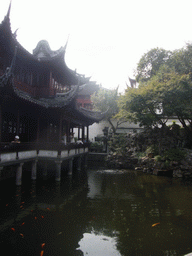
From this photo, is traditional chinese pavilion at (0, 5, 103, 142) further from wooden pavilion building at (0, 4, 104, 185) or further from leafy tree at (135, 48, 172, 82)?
leafy tree at (135, 48, 172, 82)

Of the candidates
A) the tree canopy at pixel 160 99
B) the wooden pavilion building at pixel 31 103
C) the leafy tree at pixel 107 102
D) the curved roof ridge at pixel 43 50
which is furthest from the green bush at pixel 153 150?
the curved roof ridge at pixel 43 50

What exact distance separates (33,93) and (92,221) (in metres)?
9.96

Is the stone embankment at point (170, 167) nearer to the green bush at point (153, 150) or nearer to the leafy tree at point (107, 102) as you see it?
the green bush at point (153, 150)

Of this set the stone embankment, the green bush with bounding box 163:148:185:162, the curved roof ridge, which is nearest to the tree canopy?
the green bush with bounding box 163:148:185:162

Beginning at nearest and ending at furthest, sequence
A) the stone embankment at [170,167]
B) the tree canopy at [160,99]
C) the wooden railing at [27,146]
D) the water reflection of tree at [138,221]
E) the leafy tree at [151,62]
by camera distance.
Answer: the water reflection of tree at [138,221], the wooden railing at [27,146], the stone embankment at [170,167], the tree canopy at [160,99], the leafy tree at [151,62]

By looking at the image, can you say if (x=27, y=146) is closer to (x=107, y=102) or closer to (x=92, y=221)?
(x=92, y=221)

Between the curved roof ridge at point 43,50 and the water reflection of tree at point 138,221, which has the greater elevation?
the curved roof ridge at point 43,50

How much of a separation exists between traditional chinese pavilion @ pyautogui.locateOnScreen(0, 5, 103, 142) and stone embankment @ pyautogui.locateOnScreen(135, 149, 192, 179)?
8.08 meters

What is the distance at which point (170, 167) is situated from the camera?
55.7 ft

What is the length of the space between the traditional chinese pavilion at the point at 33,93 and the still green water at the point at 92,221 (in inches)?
141

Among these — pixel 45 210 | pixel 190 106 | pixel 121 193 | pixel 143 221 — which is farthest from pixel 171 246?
pixel 190 106

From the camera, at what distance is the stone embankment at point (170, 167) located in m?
16.2

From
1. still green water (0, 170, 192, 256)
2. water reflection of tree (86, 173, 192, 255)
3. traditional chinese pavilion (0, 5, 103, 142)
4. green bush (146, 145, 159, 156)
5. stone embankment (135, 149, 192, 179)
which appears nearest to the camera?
still green water (0, 170, 192, 256)

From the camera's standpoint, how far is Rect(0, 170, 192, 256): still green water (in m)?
5.10
